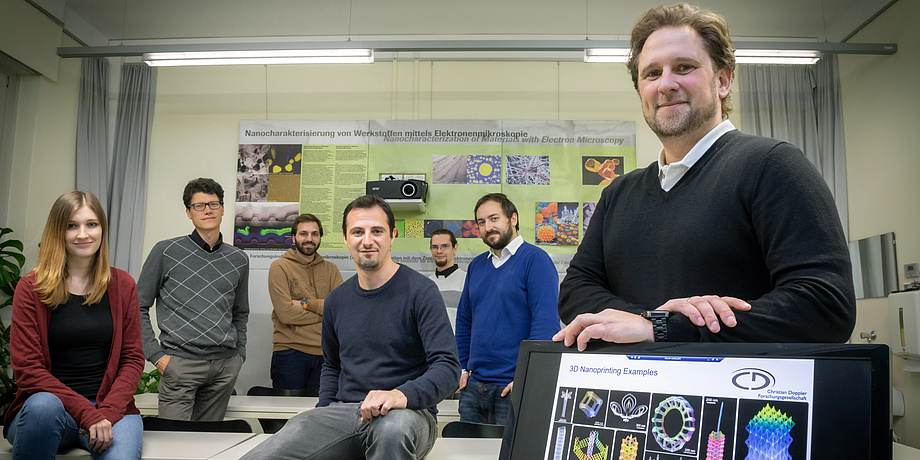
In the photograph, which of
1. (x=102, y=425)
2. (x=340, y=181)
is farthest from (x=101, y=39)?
(x=102, y=425)

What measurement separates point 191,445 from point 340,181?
4087mm

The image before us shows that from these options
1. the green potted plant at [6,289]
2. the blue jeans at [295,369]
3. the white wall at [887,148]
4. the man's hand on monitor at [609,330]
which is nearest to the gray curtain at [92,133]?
the green potted plant at [6,289]

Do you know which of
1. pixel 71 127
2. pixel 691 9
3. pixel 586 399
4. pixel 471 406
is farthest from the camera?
pixel 71 127

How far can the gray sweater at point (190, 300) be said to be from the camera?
344 centimetres

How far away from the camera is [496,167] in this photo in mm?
6051

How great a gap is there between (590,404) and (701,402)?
138 millimetres

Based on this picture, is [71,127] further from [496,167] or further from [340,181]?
[496,167]

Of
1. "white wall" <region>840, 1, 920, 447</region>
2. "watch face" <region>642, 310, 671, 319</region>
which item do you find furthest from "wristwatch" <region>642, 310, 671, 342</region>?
"white wall" <region>840, 1, 920, 447</region>

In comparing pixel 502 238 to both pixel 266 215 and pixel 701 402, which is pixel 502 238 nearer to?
pixel 701 402

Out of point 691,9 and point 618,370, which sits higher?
point 691,9

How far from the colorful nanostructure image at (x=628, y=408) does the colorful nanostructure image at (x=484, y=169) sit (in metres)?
5.32

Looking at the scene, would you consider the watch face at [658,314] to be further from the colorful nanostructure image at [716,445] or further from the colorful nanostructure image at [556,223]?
the colorful nanostructure image at [556,223]

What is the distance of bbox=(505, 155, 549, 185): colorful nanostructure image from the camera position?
237 inches

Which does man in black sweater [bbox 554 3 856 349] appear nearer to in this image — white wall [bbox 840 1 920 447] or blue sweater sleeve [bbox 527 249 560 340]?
blue sweater sleeve [bbox 527 249 560 340]
